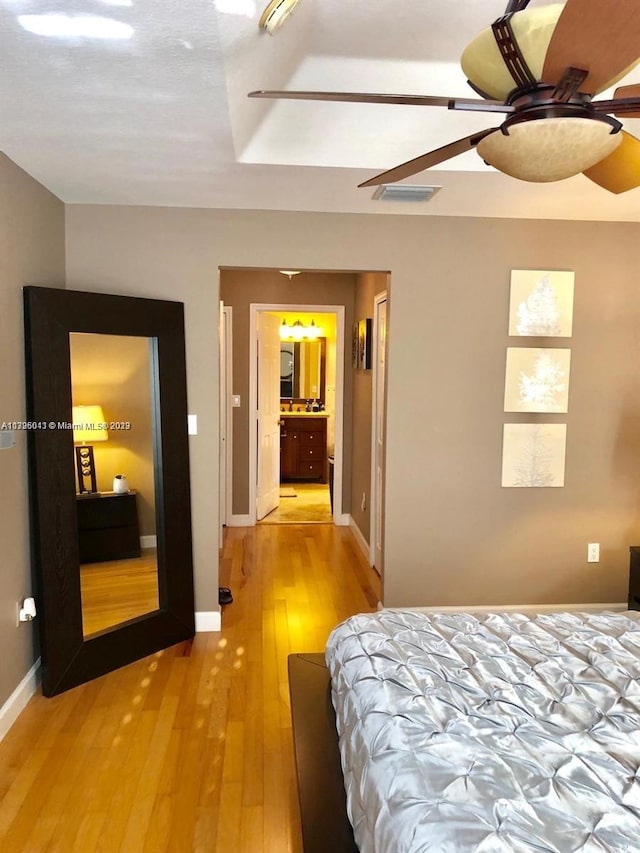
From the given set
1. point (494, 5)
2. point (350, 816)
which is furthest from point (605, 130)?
point (350, 816)

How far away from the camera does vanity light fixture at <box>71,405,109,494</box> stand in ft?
9.93

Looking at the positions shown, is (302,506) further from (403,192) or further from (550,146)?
(550,146)

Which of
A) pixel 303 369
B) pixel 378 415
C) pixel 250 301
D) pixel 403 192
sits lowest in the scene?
pixel 378 415

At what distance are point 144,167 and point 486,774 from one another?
2627 mm

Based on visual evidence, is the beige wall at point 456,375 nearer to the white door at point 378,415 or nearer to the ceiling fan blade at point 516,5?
the white door at point 378,415

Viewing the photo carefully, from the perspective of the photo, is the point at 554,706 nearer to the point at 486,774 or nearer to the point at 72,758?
the point at 486,774

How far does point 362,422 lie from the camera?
538 centimetres

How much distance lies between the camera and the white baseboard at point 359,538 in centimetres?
503

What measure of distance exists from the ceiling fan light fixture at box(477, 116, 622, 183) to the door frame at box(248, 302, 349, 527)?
4.39m

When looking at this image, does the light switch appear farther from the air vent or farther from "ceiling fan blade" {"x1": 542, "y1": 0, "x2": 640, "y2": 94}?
"ceiling fan blade" {"x1": 542, "y1": 0, "x2": 640, "y2": 94}

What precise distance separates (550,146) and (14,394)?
2.34m

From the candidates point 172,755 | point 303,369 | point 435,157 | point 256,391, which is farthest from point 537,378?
point 303,369

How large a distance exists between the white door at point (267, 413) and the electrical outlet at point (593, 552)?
3.21 meters

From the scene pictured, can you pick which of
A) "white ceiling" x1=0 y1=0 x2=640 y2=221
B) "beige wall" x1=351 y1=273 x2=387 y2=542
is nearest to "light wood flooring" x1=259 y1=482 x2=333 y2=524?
"beige wall" x1=351 y1=273 x2=387 y2=542
